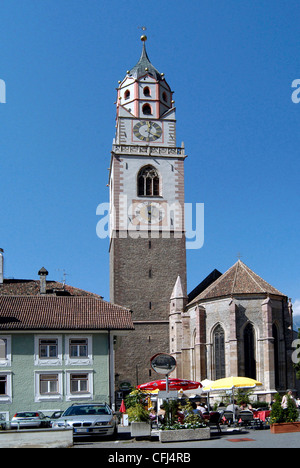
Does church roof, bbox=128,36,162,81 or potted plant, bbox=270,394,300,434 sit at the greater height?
church roof, bbox=128,36,162,81

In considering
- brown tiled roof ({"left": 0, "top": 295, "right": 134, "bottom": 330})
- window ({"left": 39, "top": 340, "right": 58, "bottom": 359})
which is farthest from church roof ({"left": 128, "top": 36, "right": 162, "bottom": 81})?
window ({"left": 39, "top": 340, "right": 58, "bottom": 359})

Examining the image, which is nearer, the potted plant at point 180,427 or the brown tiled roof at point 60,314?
the potted plant at point 180,427

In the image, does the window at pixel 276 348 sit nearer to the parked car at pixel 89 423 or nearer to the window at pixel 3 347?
the window at pixel 3 347

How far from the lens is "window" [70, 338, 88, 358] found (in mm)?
32250

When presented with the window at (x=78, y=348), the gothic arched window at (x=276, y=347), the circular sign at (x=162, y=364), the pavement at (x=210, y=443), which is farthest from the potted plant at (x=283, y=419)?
the gothic arched window at (x=276, y=347)

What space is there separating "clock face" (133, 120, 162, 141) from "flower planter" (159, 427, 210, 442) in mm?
40155

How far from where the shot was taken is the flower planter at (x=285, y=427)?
20.7 metres

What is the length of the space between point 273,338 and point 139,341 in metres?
11.2

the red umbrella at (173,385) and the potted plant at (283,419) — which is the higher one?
the red umbrella at (173,385)

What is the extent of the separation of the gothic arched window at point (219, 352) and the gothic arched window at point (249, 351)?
1701 millimetres

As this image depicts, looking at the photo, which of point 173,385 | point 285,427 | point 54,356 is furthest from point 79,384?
point 285,427

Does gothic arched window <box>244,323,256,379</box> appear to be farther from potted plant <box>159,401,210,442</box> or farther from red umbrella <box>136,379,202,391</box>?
potted plant <box>159,401,210,442</box>

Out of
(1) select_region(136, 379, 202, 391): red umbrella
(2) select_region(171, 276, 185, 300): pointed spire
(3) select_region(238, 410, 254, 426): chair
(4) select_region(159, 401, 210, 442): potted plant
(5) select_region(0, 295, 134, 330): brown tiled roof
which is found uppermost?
(2) select_region(171, 276, 185, 300): pointed spire

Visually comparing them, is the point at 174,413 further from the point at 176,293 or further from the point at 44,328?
the point at 176,293
